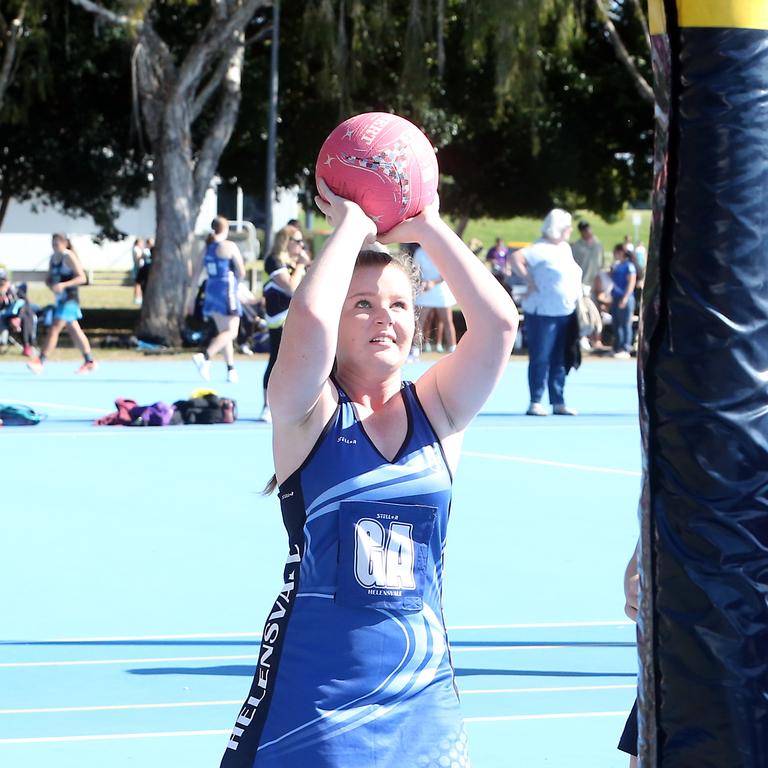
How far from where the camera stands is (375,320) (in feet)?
9.66

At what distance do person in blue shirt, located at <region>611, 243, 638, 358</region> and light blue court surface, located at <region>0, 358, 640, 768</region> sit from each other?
1026 centimetres

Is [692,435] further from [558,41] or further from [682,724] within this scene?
[558,41]

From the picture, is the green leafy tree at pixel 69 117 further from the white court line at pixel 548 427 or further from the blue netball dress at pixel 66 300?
the white court line at pixel 548 427

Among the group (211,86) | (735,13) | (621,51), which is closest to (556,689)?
(735,13)

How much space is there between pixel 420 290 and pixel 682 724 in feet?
5.59

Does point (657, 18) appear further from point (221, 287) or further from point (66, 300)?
point (66, 300)

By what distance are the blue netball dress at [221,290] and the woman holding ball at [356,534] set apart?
594 inches

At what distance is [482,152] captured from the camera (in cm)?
3722

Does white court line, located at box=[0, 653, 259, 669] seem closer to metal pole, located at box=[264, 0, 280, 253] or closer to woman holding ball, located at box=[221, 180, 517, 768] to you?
woman holding ball, located at box=[221, 180, 517, 768]

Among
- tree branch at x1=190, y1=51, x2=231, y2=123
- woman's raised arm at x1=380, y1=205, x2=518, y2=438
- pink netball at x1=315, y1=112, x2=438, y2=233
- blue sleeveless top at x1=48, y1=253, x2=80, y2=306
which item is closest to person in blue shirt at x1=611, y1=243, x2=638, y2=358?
tree branch at x1=190, y1=51, x2=231, y2=123

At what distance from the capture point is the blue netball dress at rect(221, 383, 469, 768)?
104 inches

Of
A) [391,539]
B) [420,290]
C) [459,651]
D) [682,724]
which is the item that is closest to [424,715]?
[391,539]

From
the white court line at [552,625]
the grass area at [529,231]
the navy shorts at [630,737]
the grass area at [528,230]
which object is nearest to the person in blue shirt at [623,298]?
the white court line at [552,625]

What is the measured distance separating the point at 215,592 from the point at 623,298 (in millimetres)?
17412
